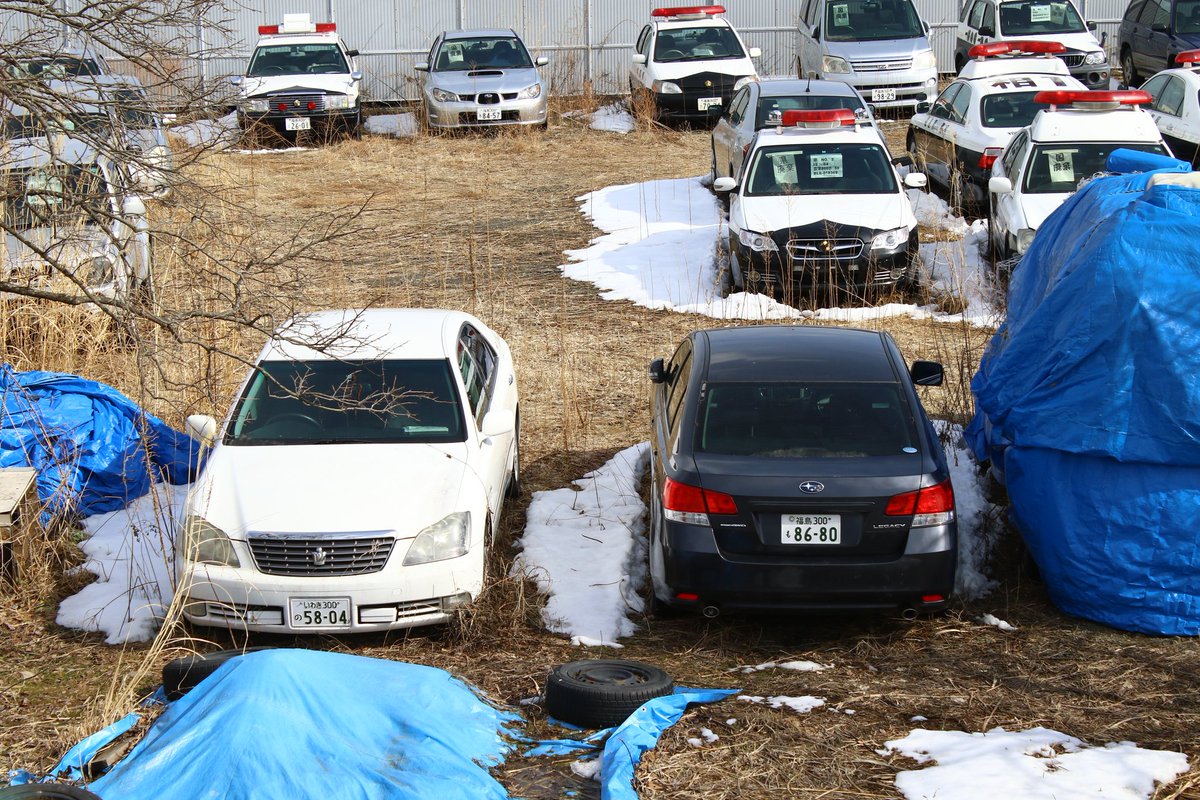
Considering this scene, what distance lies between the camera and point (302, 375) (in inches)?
321

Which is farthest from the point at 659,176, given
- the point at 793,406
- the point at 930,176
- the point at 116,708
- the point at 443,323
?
the point at 116,708

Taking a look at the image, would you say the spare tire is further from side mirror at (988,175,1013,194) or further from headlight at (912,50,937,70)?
headlight at (912,50,937,70)

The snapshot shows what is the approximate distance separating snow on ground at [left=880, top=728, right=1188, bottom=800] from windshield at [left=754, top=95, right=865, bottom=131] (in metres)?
12.8

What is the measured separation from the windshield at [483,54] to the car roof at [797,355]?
1701 centimetres

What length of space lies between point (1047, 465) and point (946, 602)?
1.07 m

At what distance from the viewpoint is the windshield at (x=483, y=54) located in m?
24.3

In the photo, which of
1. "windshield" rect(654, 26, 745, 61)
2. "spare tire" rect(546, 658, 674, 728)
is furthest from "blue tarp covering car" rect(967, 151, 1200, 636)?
"windshield" rect(654, 26, 745, 61)

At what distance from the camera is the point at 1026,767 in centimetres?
541

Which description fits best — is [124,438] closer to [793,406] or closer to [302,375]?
[302,375]

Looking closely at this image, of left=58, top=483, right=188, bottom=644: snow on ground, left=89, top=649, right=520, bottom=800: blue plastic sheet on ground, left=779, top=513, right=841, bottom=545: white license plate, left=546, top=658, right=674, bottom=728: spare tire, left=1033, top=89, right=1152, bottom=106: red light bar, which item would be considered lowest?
left=58, top=483, right=188, bottom=644: snow on ground

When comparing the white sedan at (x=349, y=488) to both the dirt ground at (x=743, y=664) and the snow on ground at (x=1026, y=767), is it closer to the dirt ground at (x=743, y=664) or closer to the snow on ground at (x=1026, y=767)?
the dirt ground at (x=743, y=664)

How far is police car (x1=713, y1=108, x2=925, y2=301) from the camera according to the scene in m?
13.7

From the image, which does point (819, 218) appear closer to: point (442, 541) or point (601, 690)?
point (442, 541)

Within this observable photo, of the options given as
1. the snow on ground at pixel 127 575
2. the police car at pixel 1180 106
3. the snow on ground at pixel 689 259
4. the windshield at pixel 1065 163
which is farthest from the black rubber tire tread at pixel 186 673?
the police car at pixel 1180 106
